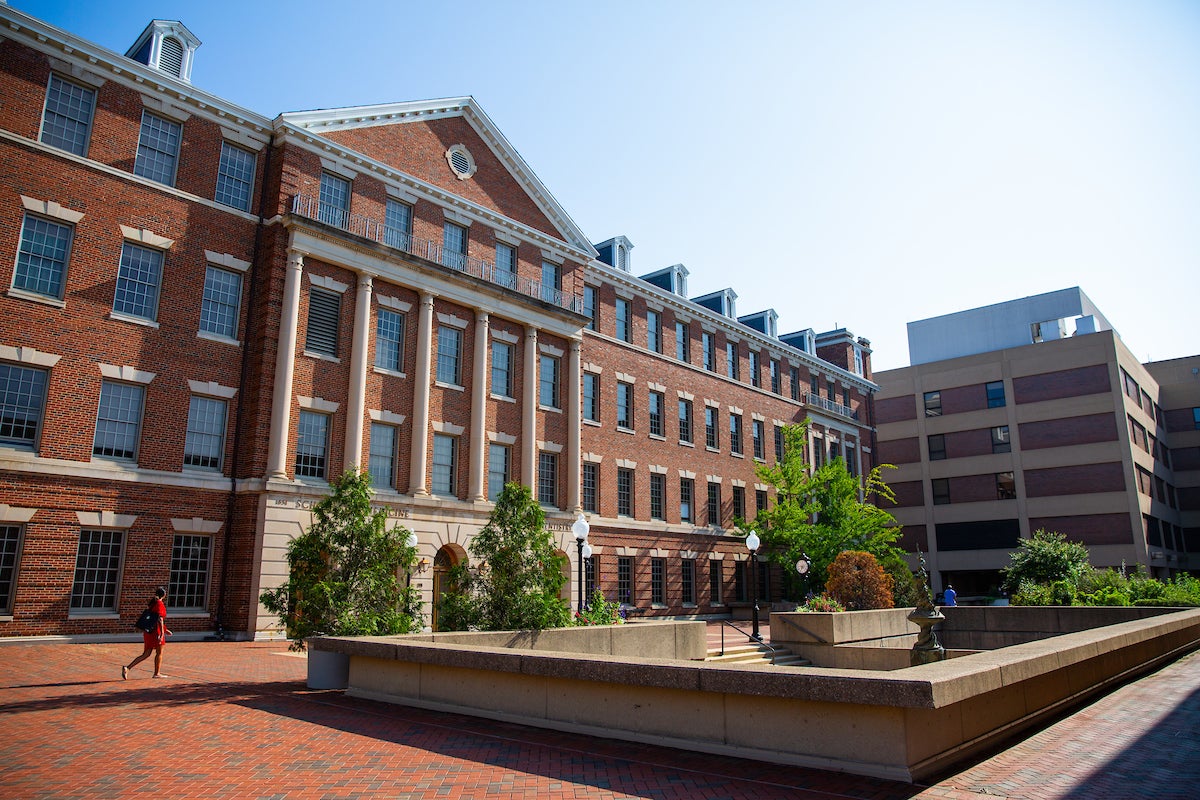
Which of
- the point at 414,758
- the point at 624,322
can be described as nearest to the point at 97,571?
the point at 414,758

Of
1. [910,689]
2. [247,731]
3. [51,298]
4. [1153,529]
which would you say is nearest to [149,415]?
[51,298]

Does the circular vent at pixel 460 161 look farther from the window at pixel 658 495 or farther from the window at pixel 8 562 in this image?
the window at pixel 8 562

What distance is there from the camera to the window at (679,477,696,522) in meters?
38.7

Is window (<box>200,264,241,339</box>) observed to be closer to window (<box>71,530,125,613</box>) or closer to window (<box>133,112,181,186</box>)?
window (<box>133,112,181,186</box>)

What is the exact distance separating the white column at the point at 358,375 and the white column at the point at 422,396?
1874 mm

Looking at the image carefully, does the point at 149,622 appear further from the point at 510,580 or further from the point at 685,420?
the point at 685,420

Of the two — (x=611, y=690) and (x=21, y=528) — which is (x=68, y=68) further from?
(x=611, y=690)

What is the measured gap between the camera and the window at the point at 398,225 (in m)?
→ 27.8

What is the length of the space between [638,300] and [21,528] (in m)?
25.9

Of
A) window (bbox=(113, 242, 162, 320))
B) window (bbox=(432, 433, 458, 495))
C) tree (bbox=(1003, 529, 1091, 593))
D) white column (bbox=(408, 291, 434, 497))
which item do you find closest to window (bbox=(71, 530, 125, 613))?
window (bbox=(113, 242, 162, 320))

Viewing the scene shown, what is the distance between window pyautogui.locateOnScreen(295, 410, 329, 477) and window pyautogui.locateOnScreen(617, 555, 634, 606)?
14.3 meters

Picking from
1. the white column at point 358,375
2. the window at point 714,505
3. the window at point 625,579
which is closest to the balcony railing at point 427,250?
the white column at point 358,375

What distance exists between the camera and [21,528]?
19.4 metres

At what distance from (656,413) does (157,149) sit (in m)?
23.0
